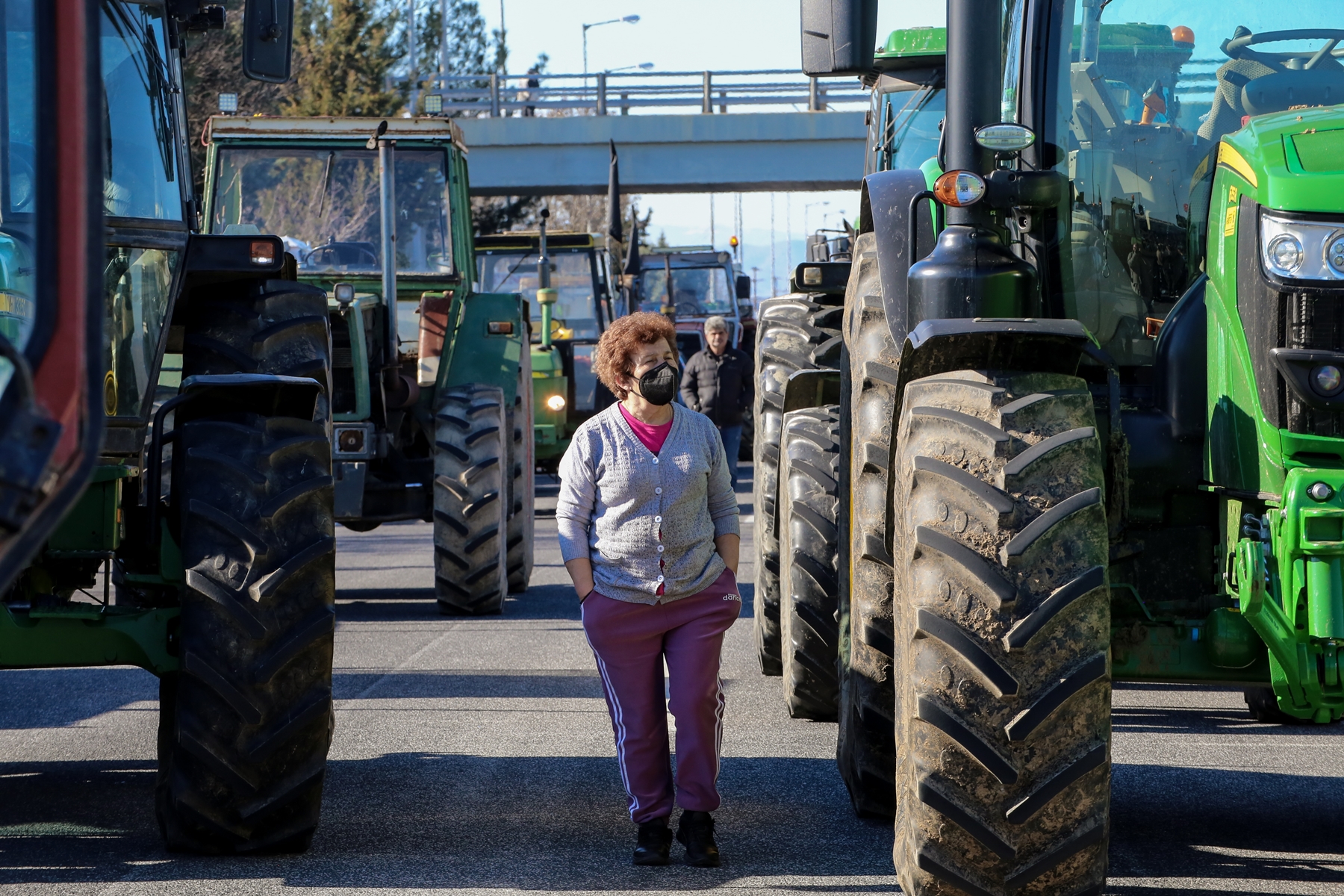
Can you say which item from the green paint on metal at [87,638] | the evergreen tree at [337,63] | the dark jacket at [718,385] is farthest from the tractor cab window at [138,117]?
the evergreen tree at [337,63]

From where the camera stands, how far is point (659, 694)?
16.8 ft

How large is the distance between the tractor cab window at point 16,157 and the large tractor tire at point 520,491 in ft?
24.5

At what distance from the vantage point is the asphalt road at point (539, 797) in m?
4.82

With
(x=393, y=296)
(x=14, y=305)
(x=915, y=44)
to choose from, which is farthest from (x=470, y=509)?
(x=14, y=305)

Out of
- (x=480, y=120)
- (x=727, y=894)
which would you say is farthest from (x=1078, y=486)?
(x=480, y=120)

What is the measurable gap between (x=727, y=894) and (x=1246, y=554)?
5.18 ft

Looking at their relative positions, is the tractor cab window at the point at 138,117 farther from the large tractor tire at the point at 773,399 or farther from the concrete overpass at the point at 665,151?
the concrete overpass at the point at 665,151

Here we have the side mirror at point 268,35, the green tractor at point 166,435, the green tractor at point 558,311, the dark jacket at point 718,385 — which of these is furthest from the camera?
the green tractor at point 558,311

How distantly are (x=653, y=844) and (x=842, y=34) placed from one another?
2.23m

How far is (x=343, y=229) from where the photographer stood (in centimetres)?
1143

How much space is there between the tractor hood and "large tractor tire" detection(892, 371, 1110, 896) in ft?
2.74

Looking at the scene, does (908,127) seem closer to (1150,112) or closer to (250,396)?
(1150,112)

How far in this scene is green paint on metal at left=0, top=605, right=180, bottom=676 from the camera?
482cm

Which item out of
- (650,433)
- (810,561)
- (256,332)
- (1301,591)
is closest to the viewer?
(1301,591)
